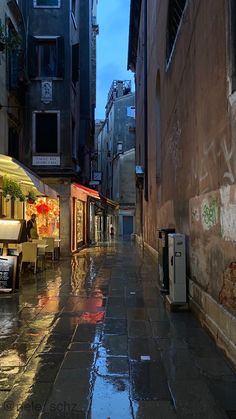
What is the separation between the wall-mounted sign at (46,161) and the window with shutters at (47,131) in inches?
11.4

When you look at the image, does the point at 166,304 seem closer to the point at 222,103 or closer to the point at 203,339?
the point at 203,339

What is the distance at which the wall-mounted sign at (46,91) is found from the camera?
22.8m

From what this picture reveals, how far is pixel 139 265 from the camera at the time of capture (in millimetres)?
17906

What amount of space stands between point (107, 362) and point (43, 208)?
17.1 meters

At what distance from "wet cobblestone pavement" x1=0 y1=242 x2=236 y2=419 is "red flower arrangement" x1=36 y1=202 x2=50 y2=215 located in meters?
12.0

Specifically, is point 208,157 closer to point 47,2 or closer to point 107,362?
point 107,362

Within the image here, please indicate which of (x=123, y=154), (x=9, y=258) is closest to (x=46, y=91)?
(x=9, y=258)

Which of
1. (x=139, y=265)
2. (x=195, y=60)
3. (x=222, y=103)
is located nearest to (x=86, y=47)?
(x=139, y=265)

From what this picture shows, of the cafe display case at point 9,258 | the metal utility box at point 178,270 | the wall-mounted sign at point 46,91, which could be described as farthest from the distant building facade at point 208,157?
the wall-mounted sign at point 46,91

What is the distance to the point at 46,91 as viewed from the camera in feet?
75.0

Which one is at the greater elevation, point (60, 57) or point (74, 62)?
point (74, 62)

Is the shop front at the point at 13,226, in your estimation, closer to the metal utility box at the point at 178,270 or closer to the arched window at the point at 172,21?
the metal utility box at the point at 178,270

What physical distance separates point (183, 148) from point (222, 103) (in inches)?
155

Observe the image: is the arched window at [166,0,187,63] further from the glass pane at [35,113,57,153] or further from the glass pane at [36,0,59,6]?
the glass pane at [36,0,59,6]
